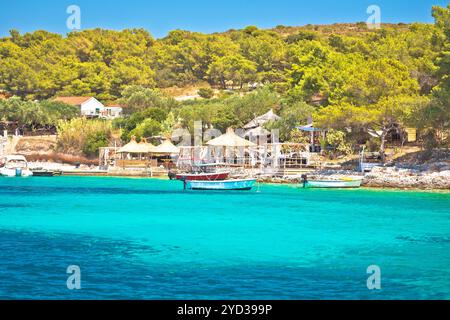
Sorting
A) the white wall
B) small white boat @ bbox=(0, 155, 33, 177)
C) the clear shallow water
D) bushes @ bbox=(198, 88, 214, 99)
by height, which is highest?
bushes @ bbox=(198, 88, 214, 99)

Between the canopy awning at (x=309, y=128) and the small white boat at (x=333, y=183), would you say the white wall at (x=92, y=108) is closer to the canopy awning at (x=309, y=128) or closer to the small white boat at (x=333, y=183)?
the canopy awning at (x=309, y=128)

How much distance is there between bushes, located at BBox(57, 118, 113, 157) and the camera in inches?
2773

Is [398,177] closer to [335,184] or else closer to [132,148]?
[335,184]

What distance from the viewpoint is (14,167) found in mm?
66688

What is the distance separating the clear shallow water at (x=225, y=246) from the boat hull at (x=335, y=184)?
5076mm

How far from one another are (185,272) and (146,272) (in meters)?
0.98

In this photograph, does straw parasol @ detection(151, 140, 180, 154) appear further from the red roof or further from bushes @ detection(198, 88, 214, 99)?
bushes @ detection(198, 88, 214, 99)

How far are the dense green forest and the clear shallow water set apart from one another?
1011 centimetres

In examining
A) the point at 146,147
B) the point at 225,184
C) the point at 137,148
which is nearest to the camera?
the point at 225,184

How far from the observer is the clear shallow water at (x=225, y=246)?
1755 cm

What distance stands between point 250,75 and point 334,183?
148 feet

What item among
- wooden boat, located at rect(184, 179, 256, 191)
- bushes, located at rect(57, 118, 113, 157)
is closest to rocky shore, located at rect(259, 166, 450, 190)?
wooden boat, located at rect(184, 179, 256, 191)

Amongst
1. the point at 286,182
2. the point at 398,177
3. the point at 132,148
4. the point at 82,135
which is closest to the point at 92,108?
the point at 82,135

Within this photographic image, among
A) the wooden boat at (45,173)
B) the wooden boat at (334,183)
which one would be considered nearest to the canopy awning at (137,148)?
the wooden boat at (45,173)
